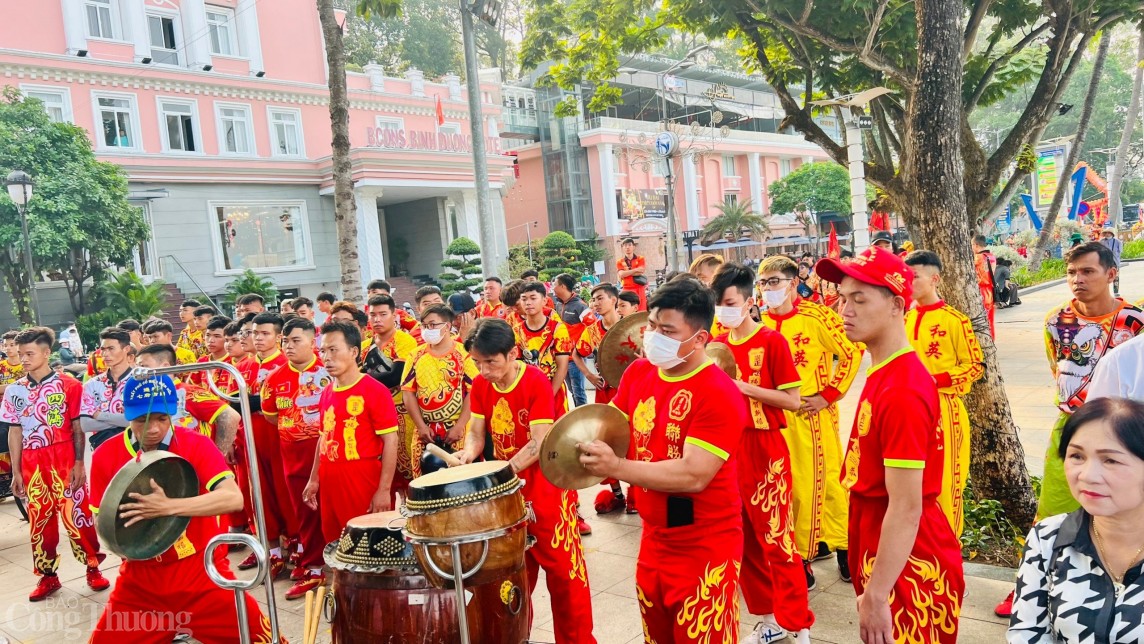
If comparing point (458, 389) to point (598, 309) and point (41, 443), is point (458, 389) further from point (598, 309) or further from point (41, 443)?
point (41, 443)

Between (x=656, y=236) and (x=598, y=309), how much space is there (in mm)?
32413

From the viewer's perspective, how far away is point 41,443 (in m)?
5.96

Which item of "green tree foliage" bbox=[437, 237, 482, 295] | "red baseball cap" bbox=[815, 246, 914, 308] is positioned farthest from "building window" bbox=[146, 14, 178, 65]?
"red baseball cap" bbox=[815, 246, 914, 308]

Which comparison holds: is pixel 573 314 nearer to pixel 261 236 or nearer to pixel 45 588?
pixel 45 588

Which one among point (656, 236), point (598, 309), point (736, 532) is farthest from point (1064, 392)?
point (656, 236)

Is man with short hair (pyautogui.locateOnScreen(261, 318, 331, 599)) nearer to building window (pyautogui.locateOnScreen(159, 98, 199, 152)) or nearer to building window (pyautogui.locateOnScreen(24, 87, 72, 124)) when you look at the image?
building window (pyautogui.locateOnScreen(24, 87, 72, 124))

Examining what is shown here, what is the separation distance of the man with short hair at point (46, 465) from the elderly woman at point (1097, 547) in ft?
20.9

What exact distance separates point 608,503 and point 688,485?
4005 millimetres

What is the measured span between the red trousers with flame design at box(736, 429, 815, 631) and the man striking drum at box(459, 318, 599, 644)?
0.92 m

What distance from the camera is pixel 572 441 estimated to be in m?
2.69

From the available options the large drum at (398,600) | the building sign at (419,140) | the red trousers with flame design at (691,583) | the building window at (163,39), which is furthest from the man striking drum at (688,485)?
the building window at (163,39)

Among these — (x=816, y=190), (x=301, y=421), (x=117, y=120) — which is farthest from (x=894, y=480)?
(x=816, y=190)

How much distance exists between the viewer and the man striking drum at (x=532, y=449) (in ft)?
12.8

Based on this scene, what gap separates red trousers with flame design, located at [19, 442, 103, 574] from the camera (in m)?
5.95
